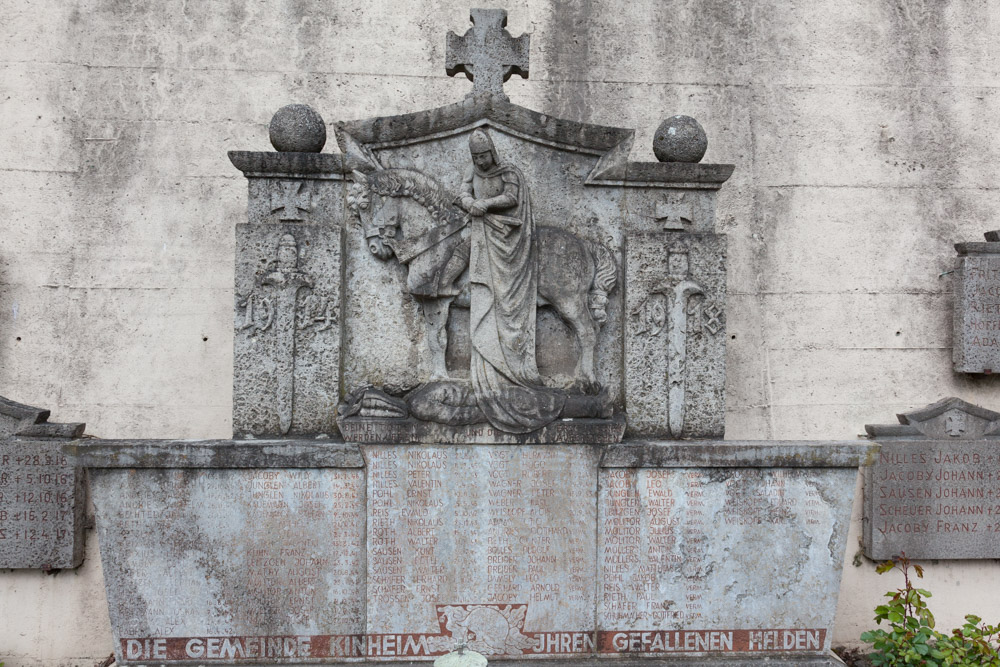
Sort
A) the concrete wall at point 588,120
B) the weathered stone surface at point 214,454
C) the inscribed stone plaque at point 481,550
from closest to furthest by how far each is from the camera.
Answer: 1. the weathered stone surface at point 214,454
2. the inscribed stone plaque at point 481,550
3. the concrete wall at point 588,120

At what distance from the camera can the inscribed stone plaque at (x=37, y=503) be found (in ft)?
17.8

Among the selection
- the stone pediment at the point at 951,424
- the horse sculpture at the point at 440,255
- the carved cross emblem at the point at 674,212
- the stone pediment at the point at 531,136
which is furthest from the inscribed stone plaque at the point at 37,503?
the stone pediment at the point at 951,424

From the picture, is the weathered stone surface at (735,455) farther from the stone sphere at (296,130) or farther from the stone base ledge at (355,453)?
the stone sphere at (296,130)

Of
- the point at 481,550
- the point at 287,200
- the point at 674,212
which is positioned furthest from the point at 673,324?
the point at 287,200

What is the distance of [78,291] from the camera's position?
19.9 ft

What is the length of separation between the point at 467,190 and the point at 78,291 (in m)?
3.28

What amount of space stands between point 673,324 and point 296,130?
2427 millimetres

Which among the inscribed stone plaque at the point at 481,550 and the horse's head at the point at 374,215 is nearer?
the inscribed stone plaque at the point at 481,550

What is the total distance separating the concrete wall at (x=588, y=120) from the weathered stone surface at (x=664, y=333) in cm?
168

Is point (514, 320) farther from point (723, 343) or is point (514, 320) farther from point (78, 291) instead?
point (78, 291)

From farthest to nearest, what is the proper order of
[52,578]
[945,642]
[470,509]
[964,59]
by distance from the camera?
1. [964,59]
2. [52,578]
3. [945,642]
4. [470,509]

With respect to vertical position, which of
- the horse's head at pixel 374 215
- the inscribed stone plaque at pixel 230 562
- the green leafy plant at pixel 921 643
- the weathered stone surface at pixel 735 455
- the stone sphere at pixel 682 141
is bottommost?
the green leafy plant at pixel 921 643

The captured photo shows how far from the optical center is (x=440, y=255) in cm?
472

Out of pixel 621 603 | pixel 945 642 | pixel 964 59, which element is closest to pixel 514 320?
pixel 621 603
